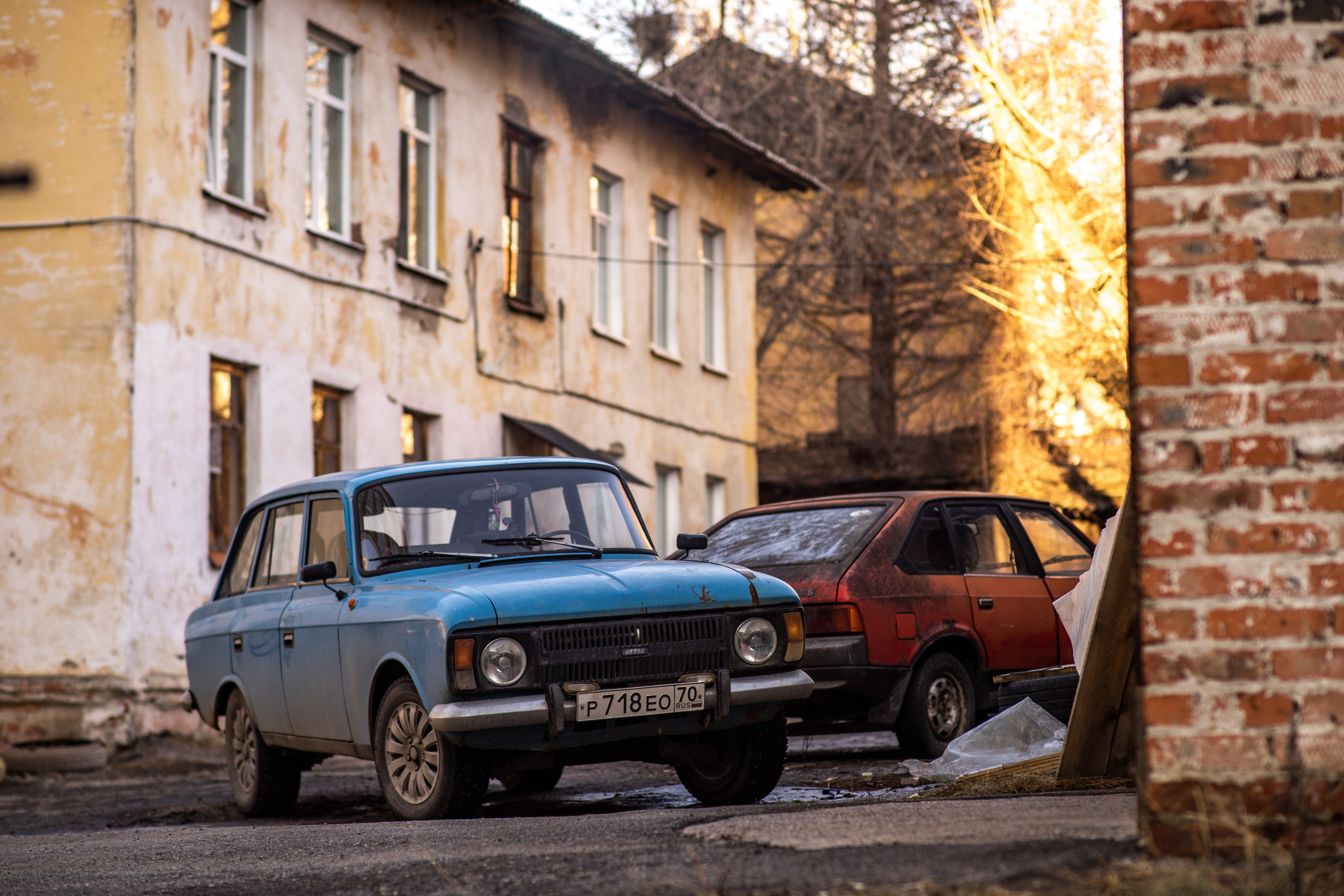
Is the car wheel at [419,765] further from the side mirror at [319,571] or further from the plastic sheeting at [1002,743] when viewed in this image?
the plastic sheeting at [1002,743]

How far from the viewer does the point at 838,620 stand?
32.2 ft

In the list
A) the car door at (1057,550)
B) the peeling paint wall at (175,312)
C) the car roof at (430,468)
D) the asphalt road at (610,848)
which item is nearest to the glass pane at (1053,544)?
the car door at (1057,550)

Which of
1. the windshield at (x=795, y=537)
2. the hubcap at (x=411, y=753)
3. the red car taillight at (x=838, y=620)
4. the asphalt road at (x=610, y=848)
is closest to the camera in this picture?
the asphalt road at (x=610, y=848)

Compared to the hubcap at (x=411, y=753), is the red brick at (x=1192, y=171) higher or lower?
higher

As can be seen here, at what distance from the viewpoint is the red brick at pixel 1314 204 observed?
14.0 ft

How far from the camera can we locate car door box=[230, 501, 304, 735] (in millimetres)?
9180

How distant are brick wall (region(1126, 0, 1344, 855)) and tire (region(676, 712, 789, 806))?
3.98m

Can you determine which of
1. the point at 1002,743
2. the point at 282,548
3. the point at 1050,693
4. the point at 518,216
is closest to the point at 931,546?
the point at 1050,693

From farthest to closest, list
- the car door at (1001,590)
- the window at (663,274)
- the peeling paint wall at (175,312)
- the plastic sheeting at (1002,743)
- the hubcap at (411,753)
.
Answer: the window at (663,274), the peeling paint wall at (175,312), the car door at (1001,590), the plastic sheeting at (1002,743), the hubcap at (411,753)

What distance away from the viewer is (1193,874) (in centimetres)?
390

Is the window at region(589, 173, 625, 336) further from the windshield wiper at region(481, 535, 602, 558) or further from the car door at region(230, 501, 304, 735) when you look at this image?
the windshield wiper at region(481, 535, 602, 558)

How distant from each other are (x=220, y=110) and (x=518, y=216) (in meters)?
6.44

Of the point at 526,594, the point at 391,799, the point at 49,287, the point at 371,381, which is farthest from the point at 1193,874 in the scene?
the point at 371,381

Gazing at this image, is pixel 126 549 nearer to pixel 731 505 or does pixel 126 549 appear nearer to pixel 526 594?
pixel 526 594
